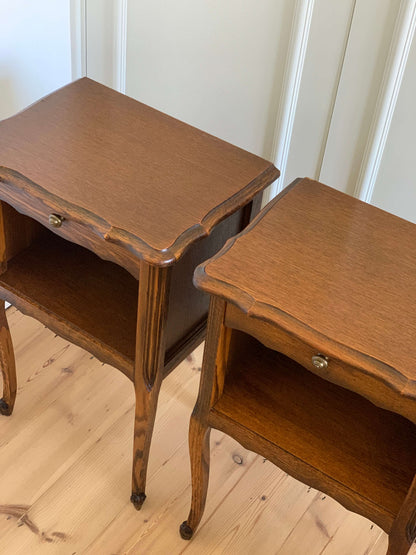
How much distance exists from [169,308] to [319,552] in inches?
23.5

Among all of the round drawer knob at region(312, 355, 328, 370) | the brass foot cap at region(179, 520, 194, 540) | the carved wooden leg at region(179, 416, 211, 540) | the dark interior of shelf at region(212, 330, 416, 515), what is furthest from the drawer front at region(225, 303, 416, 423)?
the brass foot cap at region(179, 520, 194, 540)

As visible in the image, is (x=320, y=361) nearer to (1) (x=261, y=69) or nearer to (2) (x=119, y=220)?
(2) (x=119, y=220)

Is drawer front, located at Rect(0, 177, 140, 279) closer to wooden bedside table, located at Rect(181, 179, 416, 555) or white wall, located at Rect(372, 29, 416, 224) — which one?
wooden bedside table, located at Rect(181, 179, 416, 555)

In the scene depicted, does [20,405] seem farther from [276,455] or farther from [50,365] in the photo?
[276,455]

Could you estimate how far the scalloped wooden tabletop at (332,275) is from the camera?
100 centimetres

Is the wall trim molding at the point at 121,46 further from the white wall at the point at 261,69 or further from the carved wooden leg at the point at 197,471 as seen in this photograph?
the carved wooden leg at the point at 197,471

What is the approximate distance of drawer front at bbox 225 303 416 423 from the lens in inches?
38.6

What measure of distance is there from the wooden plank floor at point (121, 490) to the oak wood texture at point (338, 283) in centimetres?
60

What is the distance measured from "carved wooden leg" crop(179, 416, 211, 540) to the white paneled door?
62cm

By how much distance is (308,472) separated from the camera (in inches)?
45.0

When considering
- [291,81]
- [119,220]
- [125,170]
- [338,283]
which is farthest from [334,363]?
[291,81]

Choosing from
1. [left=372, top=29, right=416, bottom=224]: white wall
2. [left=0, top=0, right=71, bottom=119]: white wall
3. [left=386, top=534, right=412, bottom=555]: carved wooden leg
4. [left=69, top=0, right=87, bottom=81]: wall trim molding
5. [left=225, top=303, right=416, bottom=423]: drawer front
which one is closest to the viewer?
[left=225, top=303, right=416, bottom=423]: drawer front

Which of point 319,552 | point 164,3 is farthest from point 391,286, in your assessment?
point 164,3

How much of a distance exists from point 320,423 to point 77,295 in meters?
0.51
